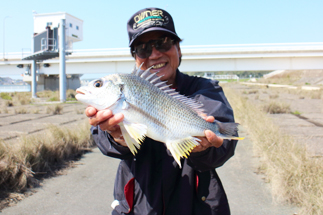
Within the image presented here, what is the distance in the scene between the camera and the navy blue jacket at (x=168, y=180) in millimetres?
2355

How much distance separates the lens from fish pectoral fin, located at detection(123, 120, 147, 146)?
2004 millimetres

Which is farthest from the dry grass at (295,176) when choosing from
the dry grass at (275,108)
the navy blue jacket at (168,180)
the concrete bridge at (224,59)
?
the concrete bridge at (224,59)

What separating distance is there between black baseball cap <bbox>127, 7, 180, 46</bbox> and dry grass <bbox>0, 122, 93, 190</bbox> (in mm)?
3842

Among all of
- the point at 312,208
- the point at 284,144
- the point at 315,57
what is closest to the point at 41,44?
the point at 284,144

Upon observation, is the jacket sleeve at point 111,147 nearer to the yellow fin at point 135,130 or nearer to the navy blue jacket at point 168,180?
the navy blue jacket at point 168,180

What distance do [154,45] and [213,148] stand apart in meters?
1.17

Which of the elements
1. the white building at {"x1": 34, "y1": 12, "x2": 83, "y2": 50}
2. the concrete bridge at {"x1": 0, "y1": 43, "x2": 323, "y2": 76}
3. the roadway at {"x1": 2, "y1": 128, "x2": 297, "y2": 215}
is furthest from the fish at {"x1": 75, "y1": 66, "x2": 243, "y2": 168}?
the white building at {"x1": 34, "y1": 12, "x2": 83, "y2": 50}

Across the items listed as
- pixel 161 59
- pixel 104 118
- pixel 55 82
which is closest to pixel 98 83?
pixel 104 118

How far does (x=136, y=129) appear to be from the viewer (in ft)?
6.65

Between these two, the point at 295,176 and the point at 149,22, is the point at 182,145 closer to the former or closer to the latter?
the point at 149,22

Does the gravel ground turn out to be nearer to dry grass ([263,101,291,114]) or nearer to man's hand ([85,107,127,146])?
A: man's hand ([85,107,127,146])

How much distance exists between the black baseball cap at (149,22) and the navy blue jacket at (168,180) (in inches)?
25.4

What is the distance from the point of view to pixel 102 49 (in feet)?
→ 106

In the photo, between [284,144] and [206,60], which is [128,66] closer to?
[206,60]
